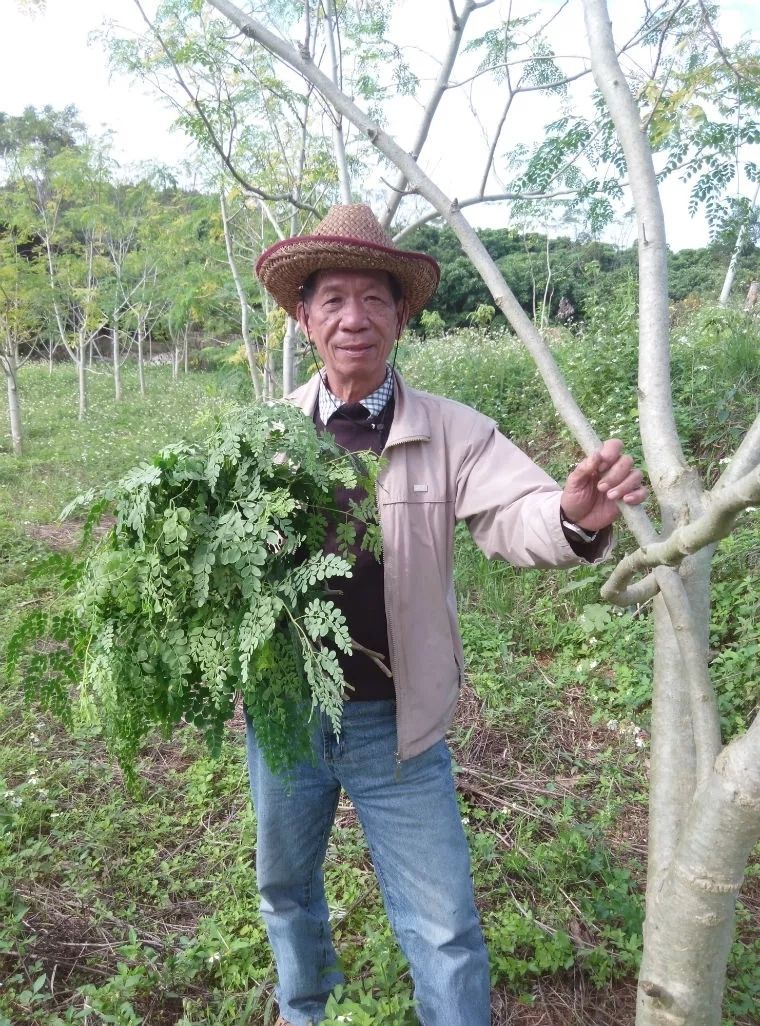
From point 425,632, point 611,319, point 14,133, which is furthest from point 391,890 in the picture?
point 14,133

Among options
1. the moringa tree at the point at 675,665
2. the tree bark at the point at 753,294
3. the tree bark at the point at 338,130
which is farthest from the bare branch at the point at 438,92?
the tree bark at the point at 753,294

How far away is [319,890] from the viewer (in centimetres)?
199

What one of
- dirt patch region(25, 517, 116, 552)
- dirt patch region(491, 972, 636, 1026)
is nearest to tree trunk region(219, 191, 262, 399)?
dirt patch region(25, 517, 116, 552)

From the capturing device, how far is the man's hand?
130 cm

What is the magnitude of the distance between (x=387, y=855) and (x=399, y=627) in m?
0.60

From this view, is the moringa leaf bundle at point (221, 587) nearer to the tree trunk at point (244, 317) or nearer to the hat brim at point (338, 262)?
the hat brim at point (338, 262)

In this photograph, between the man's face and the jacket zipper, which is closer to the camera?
the jacket zipper

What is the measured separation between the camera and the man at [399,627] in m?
1.64

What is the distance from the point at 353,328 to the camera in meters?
1.79

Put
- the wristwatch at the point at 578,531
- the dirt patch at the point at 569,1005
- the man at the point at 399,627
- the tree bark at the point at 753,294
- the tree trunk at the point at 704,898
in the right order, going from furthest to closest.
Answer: the tree bark at the point at 753,294, the dirt patch at the point at 569,1005, the man at the point at 399,627, the wristwatch at the point at 578,531, the tree trunk at the point at 704,898

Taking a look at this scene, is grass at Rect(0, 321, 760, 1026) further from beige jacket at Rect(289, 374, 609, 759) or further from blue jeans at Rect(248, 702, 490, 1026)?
beige jacket at Rect(289, 374, 609, 759)

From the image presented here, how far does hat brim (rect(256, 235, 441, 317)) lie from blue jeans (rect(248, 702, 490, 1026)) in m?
1.15

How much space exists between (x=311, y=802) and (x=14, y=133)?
54.2 feet

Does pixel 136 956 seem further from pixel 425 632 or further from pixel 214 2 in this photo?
pixel 214 2
